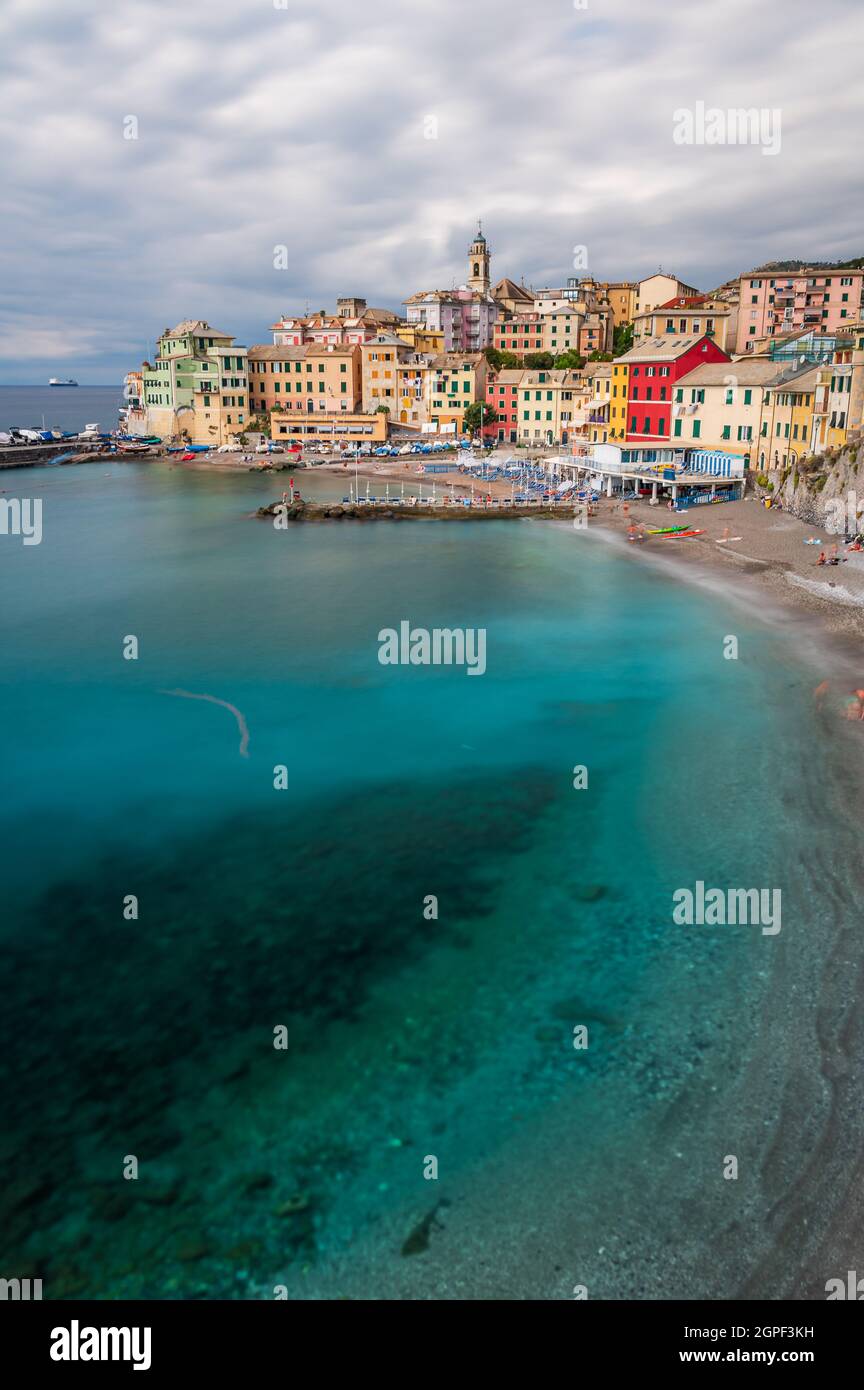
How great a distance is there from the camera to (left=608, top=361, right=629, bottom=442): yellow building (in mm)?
77062

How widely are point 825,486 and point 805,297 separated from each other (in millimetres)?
51704

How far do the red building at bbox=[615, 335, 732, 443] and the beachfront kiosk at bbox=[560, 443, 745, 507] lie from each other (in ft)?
13.0

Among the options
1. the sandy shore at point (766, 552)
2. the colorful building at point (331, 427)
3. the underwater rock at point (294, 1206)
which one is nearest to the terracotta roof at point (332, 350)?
the colorful building at point (331, 427)

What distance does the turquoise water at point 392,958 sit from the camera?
1195 centimetres

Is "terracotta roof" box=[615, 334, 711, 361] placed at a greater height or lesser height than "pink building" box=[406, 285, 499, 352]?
lesser

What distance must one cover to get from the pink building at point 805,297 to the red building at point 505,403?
2516 cm

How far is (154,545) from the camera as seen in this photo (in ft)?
204

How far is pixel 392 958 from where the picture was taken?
17.3m

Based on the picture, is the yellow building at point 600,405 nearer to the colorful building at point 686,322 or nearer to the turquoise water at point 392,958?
the colorful building at point 686,322

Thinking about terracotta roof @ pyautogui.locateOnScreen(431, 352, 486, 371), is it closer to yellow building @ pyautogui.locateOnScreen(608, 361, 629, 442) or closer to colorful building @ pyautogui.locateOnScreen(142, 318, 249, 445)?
colorful building @ pyautogui.locateOnScreen(142, 318, 249, 445)

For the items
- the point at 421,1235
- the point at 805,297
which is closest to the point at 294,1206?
the point at 421,1235

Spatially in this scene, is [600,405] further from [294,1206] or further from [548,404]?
[294,1206]

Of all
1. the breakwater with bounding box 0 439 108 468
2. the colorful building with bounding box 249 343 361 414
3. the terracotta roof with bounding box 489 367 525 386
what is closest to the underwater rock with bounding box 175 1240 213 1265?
the terracotta roof with bounding box 489 367 525 386

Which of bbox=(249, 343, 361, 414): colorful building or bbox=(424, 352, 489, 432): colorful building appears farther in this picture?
bbox=(249, 343, 361, 414): colorful building
